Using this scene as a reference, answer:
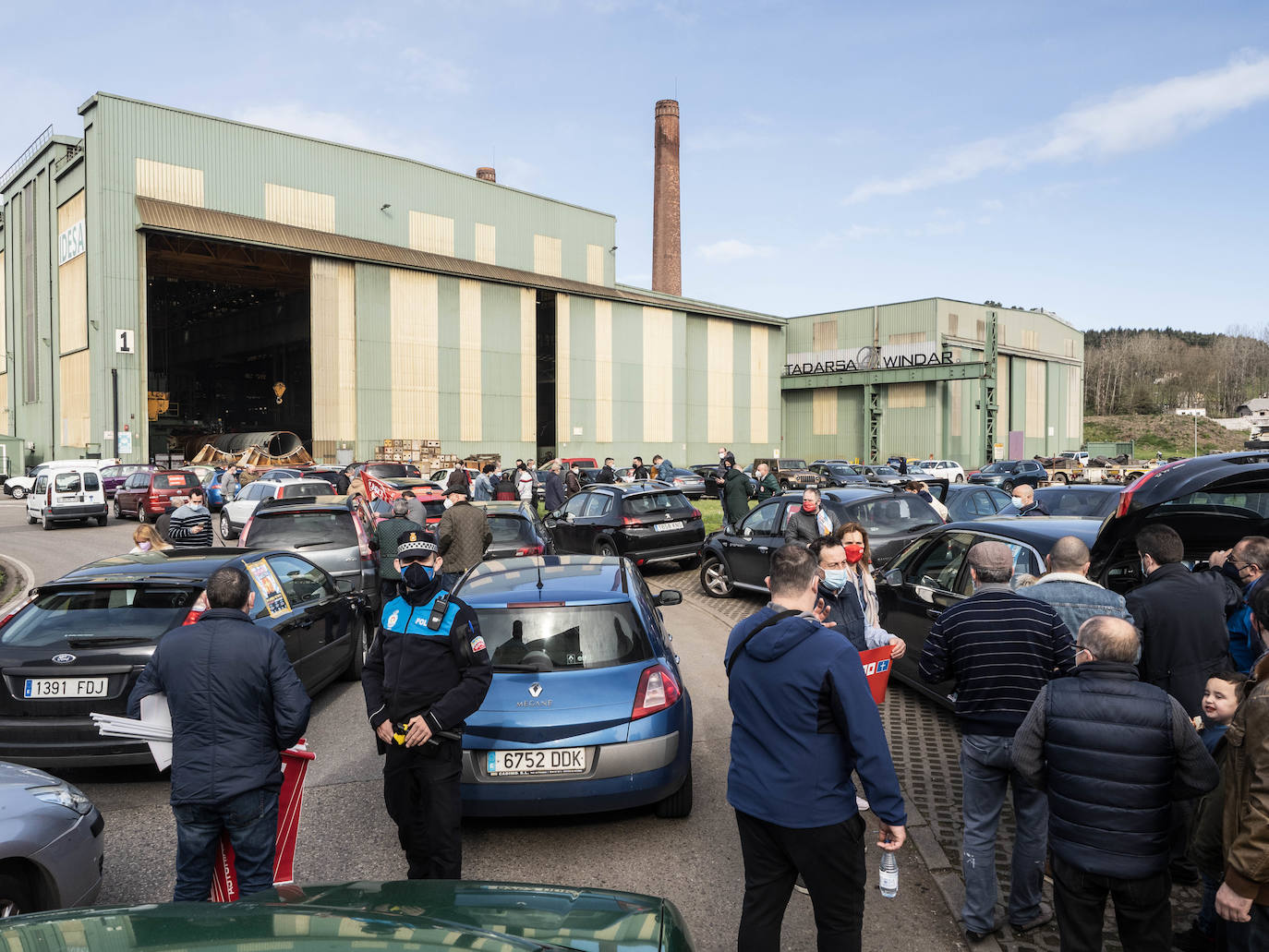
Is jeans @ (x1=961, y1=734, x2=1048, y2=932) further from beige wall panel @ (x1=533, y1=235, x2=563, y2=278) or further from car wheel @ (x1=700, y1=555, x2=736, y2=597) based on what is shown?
beige wall panel @ (x1=533, y1=235, x2=563, y2=278)

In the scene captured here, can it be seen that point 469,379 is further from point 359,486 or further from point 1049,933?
point 1049,933

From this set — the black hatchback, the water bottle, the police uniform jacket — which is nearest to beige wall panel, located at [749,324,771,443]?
the black hatchback

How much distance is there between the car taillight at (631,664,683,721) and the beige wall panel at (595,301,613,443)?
135 feet

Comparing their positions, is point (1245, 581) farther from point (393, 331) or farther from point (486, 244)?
point (486, 244)

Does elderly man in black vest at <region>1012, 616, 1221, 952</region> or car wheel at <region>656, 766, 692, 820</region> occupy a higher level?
elderly man in black vest at <region>1012, 616, 1221, 952</region>

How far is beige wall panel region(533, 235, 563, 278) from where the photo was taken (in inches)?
1789

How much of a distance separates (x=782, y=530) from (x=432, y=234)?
113ft

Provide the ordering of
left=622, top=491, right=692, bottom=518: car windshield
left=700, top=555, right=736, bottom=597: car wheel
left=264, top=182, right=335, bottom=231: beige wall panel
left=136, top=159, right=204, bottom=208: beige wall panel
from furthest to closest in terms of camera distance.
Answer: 1. left=264, top=182, right=335, bottom=231: beige wall panel
2. left=136, top=159, right=204, bottom=208: beige wall panel
3. left=622, top=491, right=692, bottom=518: car windshield
4. left=700, top=555, right=736, bottom=597: car wheel

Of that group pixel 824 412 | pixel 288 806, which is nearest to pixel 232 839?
pixel 288 806

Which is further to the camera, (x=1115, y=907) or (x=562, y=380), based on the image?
(x=562, y=380)

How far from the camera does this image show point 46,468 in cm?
2919

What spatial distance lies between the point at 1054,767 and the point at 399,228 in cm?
4109

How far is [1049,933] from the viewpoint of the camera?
396 cm

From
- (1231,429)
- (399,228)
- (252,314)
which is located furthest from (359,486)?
(1231,429)
